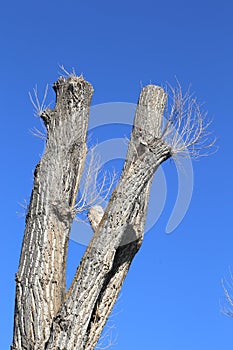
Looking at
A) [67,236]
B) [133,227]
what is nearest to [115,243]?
[67,236]

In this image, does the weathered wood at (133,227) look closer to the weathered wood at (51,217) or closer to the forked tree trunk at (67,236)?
the forked tree trunk at (67,236)

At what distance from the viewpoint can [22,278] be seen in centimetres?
557

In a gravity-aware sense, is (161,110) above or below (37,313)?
above

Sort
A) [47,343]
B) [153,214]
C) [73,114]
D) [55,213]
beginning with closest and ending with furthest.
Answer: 1. [47,343]
2. [55,213]
3. [73,114]
4. [153,214]

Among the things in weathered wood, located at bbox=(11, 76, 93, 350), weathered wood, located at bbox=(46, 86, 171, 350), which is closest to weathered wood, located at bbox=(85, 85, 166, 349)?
weathered wood, located at bbox=(46, 86, 171, 350)

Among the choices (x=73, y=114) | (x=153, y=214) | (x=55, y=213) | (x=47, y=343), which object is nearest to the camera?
(x=47, y=343)

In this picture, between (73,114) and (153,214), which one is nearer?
(73,114)

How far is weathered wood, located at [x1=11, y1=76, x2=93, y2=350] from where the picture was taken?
543cm

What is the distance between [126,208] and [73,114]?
131cm

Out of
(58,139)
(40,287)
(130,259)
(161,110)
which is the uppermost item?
(161,110)

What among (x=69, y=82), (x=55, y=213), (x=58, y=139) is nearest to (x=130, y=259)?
(x=55, y=213)

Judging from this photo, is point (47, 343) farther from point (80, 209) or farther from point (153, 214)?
point (153, 214)

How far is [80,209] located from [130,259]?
0.89m

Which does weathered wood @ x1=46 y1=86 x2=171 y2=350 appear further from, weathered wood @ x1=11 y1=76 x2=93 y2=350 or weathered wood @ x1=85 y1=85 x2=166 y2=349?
weathered wood @ x1=11 y1=76 x2=93 y2=350
